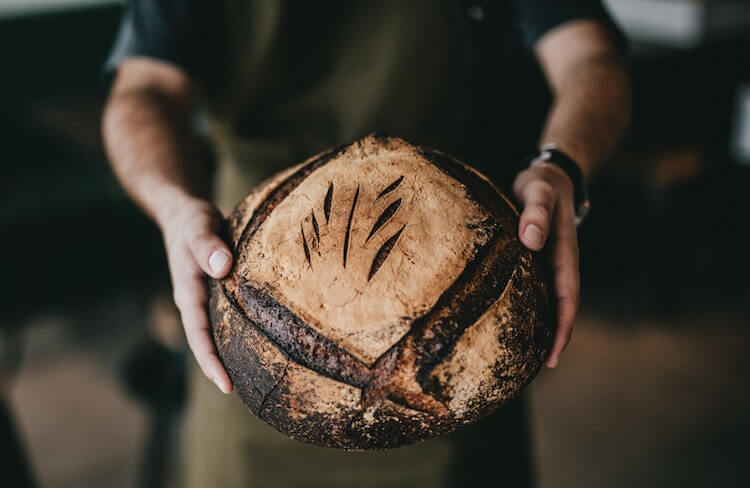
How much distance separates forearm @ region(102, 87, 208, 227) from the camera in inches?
48.6

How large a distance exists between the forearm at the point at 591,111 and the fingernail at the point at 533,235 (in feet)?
1.09

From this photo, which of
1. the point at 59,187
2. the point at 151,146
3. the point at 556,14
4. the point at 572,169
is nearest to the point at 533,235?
the point at 572,169

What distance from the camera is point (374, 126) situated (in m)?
1.48

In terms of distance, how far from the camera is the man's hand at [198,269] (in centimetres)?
93

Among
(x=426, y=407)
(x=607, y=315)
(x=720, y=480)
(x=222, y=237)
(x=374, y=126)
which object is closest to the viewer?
(x=426, y=407)

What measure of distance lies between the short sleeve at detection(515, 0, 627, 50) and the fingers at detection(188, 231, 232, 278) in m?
0.87

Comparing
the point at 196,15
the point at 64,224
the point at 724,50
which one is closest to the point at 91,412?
the point at 64,224

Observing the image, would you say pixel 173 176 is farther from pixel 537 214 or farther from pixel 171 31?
pixel 537 214

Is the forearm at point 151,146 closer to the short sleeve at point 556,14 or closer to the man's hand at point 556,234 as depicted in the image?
the man's hand at point 556,234

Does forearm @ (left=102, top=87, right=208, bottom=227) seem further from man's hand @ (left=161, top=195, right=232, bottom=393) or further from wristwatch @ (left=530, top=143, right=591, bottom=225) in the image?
wristwatch @ (left=530, top=143, right=591, bottom=225)

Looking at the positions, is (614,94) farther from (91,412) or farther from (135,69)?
(91,412)

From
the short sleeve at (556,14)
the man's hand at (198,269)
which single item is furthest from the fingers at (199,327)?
the short sleeve at (556,14)

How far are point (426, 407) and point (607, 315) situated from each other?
2.78m

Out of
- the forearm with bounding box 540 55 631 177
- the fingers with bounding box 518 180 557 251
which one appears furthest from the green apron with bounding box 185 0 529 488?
the fingers with bounding box 518 180 557 251
